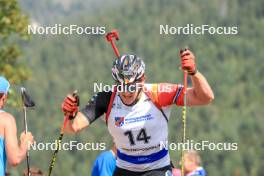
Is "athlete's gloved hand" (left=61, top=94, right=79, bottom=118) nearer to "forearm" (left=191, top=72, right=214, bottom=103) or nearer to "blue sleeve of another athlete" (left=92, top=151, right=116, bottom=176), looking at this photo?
"forearm" (left=191, top=72, right=214, bottom=103)

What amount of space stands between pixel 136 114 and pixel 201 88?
87 cm

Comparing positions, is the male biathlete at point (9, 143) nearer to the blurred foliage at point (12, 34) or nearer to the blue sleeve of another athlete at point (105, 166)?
the blue sleeve of another athlete at point (105, 166)

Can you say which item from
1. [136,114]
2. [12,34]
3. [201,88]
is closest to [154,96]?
[136,114]

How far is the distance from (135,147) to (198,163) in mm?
3793

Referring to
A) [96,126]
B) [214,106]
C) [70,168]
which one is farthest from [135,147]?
[214,106]

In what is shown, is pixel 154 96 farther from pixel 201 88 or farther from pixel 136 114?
pixel 201 88

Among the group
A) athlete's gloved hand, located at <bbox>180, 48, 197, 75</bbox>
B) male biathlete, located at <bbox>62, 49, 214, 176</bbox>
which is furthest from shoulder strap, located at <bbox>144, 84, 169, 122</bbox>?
athlete's gloved hand, located at <bbox>180, 48, 197, 75</bbox>

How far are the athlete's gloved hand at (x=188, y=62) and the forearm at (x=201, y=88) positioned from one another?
0.14 metres

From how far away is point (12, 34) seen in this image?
20688 millimetres

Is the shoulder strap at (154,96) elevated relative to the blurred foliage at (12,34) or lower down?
lower down

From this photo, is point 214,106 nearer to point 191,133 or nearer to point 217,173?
point 191,133

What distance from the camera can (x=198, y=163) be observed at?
1309cm

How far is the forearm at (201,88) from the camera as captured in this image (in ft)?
29.4

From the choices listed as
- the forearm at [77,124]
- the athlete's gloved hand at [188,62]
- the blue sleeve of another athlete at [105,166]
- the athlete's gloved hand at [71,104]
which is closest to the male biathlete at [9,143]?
the athlete's gloved hand at [71,104]
